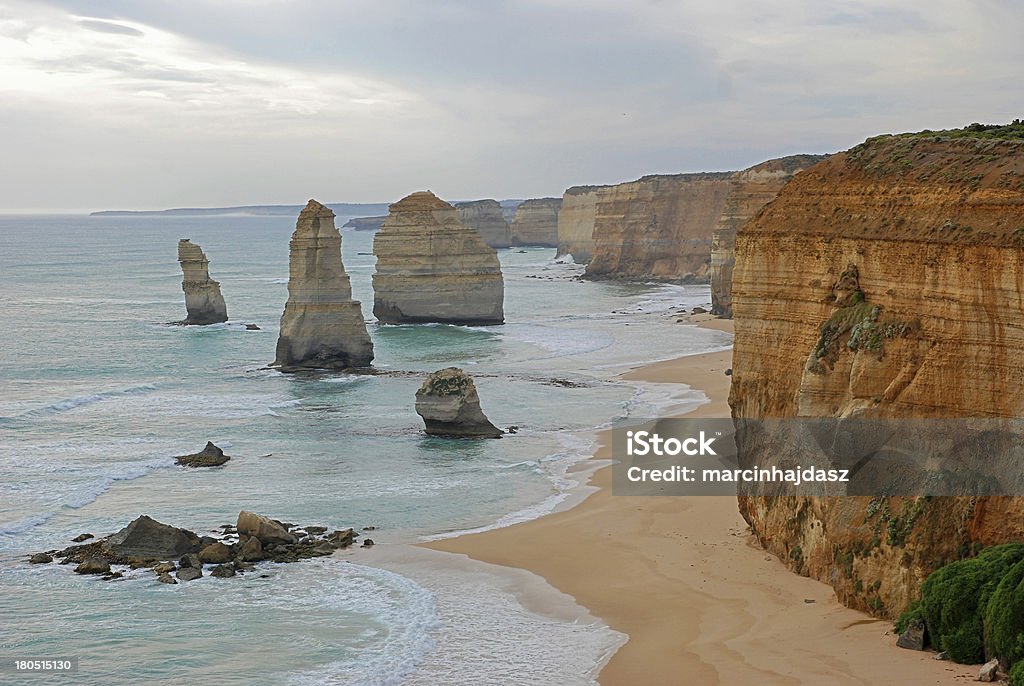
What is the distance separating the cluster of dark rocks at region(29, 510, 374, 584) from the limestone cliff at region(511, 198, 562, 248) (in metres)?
166

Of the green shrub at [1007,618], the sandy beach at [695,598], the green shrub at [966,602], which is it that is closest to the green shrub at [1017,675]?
the green shrub at [1007,618]

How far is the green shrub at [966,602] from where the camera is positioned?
49.2ft

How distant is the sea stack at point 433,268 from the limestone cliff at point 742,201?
14.2 meters

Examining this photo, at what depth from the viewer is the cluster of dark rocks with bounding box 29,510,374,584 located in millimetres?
23172

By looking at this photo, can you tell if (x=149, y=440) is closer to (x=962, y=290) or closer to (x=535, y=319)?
(x=962, y=290)

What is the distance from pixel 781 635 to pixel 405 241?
56.0m

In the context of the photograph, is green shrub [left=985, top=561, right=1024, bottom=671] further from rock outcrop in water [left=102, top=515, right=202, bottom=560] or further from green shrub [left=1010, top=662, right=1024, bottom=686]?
rock outcrop in water [left=102, top=515, right=202, bottom=560]

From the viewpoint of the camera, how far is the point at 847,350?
1869 centimetres

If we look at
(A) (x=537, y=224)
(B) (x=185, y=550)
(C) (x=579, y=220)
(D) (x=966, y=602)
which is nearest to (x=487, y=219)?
(A) (x=537, y=224)

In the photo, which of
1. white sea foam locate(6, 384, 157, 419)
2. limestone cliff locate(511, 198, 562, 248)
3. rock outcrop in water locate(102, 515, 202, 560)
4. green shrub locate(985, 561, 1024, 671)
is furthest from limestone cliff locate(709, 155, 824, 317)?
limestone cliff locate(511, 198, 562, 248)

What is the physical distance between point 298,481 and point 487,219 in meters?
138

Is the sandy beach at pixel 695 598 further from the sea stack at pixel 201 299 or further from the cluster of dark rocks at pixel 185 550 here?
the sea stack at pixel 201 299

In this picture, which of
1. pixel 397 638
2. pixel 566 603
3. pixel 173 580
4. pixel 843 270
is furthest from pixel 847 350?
pixel 173 580

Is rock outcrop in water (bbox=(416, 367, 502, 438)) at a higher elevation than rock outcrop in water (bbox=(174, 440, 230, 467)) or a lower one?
higher
